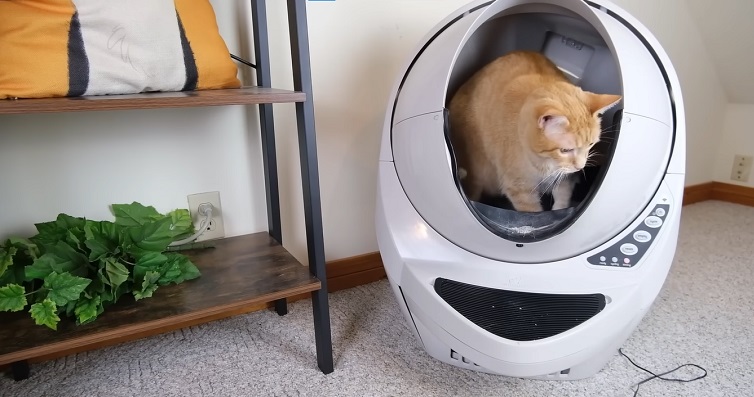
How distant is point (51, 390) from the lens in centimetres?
88

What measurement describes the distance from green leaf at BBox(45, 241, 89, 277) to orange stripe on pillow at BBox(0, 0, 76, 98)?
25 cm

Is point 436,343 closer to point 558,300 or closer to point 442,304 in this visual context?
point 442,304

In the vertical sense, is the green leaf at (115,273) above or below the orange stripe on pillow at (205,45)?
below

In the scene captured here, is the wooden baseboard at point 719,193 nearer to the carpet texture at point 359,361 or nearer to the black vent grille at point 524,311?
the carpet texture at point 359,361

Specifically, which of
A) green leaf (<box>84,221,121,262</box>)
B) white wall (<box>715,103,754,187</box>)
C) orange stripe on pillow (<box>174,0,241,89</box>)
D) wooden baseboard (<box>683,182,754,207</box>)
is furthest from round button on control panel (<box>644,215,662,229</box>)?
white wall (<box>715,103,754,187</box>)

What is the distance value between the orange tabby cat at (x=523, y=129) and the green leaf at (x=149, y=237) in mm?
594

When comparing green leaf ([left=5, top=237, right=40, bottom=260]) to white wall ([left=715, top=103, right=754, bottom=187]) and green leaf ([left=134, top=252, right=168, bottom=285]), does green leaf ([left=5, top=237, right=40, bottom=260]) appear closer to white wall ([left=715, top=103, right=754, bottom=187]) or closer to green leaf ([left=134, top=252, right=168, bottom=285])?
green leaf ([left=134, top=252, right=168, bottom=285])

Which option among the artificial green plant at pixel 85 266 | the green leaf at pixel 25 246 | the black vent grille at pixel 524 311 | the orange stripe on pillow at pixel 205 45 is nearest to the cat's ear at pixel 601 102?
the black vent grille at pixel 524 311

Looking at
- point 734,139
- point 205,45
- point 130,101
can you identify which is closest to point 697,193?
point 734,139

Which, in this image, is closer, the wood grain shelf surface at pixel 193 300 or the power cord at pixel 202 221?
the wood grain shelf surface at pixel 193 300

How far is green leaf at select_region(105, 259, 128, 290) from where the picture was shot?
78cm

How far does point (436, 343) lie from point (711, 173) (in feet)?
5.62

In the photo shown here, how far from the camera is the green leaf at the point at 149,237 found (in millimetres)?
840

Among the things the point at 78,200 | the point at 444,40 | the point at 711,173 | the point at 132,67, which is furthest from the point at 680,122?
the point at 711,173
